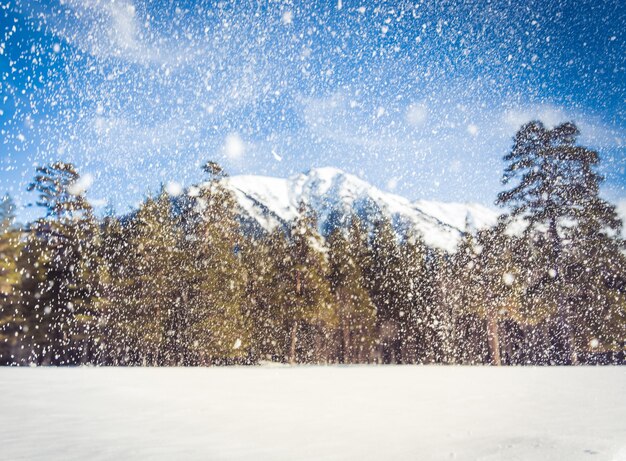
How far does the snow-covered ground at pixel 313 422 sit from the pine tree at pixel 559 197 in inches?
494

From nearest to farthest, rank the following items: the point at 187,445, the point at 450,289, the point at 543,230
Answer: the point at 187,445 → the point at 543,230 → the point at 450,289

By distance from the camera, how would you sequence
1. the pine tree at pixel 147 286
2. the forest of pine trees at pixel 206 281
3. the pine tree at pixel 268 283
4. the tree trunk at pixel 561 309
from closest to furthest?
the tree trunk at pixel 561 309
the forest of pine trees at pixel 206 281
the pine tree at pixel 147 286
the pine tree at pixel 268 283

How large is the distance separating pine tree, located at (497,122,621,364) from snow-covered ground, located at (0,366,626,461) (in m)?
12.5

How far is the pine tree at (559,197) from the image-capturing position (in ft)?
65.1

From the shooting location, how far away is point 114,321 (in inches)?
1096

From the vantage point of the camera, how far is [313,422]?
521cm

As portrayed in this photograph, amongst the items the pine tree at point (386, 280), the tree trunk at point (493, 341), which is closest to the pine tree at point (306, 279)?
the pine tree at point (386, 280)

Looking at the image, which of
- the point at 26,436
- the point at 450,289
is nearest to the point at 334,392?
the point at 26,436

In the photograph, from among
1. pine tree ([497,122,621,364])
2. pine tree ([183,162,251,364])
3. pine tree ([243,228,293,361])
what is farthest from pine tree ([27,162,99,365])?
pine tree ([497,122,621,364])

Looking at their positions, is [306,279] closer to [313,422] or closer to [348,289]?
[348,289]

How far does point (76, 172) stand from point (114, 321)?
11370mm

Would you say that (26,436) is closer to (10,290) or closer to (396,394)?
(396,394)

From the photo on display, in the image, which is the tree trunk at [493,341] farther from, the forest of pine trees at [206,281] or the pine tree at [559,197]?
the pine tree at [559,197]

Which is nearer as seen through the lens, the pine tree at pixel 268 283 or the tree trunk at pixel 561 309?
the tree trunk at pixel 561 309
